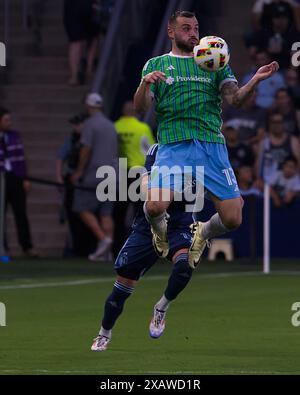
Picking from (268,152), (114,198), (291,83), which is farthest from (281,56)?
(114,198)

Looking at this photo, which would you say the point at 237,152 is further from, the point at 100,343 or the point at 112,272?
the point at 100,343

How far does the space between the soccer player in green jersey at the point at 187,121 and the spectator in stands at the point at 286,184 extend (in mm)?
11086

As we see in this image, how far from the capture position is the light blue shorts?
1256cm

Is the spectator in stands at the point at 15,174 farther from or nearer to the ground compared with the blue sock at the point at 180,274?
farther from the ground

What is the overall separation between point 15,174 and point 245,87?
37.7 feet

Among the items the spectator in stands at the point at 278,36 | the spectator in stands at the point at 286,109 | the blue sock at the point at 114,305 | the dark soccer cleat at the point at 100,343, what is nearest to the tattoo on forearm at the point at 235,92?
the blue sock at the point at 114,305

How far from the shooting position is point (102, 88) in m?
26.6

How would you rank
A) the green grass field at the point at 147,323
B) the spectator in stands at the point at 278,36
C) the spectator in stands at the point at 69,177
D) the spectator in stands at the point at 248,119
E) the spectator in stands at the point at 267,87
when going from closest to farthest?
the green grass field at the point at 147,323 → the spectator in stands at the point at 69,177 → the spectator in stands at the point at 248,119 → the spectator in stands at the point at 267,87 → the spectator in stands at the point at 278,36

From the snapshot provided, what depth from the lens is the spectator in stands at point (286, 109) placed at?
24594 millimetres

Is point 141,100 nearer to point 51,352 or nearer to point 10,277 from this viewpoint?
point 51,352

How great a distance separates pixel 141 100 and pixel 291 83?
13.2m

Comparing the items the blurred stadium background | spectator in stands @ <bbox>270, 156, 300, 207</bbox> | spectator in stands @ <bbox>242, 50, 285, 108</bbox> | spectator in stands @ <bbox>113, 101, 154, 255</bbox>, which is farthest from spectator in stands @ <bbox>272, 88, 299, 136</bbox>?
spectator in stands @ <bbox>113, 101, 154, 255</bbox>

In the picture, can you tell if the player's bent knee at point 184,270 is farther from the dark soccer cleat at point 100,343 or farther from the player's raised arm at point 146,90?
the player's raised arm at point 146,90

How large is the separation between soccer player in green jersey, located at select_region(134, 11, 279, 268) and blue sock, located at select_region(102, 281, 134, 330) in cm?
42
